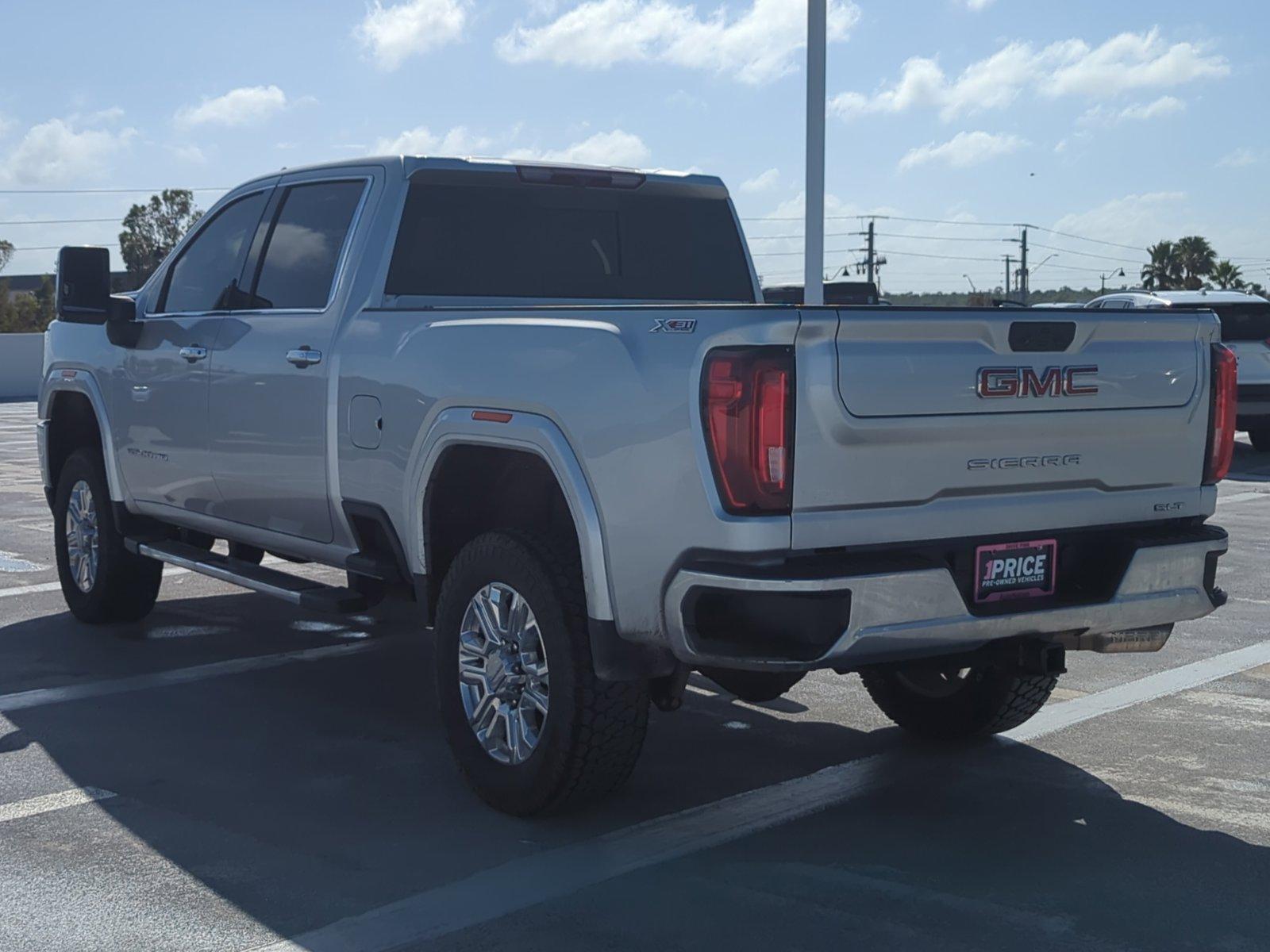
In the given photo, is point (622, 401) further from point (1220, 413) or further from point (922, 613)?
point (1220, 413)

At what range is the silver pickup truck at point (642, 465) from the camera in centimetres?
418

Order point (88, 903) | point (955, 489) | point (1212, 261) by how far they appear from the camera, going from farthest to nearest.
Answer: point (1212, 261)
point (955, 489)
point (88, 903)

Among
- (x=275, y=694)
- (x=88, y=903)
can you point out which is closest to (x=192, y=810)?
(x=88, y=903)

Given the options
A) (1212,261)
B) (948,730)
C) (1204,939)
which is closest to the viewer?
(1204,939)

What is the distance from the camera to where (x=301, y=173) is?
670cm

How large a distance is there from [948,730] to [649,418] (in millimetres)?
2168

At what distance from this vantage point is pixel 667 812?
4.95 metres

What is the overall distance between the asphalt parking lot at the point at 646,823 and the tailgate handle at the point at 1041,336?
4.81 feet

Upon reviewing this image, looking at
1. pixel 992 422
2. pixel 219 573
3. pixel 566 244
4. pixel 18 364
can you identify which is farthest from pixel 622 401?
pixel 18 364

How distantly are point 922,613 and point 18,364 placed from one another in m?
40.7

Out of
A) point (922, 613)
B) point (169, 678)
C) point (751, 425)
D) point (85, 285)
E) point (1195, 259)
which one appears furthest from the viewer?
point (1195, 259)

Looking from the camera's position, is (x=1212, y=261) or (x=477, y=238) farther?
(x=1212, y=261)

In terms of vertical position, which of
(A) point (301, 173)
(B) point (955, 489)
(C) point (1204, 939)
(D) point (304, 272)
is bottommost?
(C) point (1204, 939)

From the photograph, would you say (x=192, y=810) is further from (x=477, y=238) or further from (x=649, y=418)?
(x=477, y=238)
